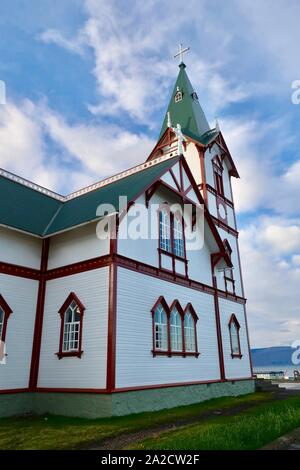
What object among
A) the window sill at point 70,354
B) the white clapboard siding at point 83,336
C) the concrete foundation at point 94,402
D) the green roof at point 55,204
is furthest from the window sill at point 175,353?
the green roof at point 55,204

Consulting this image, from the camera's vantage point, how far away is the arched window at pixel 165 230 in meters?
16.9

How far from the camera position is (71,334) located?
14094 mm

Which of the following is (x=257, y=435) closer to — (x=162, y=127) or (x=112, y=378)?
(x=112, y=378)

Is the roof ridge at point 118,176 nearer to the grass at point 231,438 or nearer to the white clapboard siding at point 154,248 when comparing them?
the white clapboard siding at point 154,248

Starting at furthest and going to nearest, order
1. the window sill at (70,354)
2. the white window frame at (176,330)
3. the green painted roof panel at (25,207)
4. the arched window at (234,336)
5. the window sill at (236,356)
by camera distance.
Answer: the arched window at (234,336), the window sill at (236,356), the white window frame at (176,330), the green painted roof panel at (25,207), the window sill at (70,354)

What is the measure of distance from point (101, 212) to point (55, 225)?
3.27m

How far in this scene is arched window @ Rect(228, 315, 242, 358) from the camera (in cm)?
2139

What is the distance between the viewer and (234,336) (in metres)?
22.0

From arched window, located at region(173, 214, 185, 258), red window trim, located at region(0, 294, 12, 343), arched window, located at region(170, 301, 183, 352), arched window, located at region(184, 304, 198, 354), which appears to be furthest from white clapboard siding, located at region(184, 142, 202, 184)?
red window trim, located at region(0, 294, 12, 343)

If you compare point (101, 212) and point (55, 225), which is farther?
point (55, 225)

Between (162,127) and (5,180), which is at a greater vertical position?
(162,127)

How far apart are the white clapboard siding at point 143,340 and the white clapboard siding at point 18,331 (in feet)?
13.2
